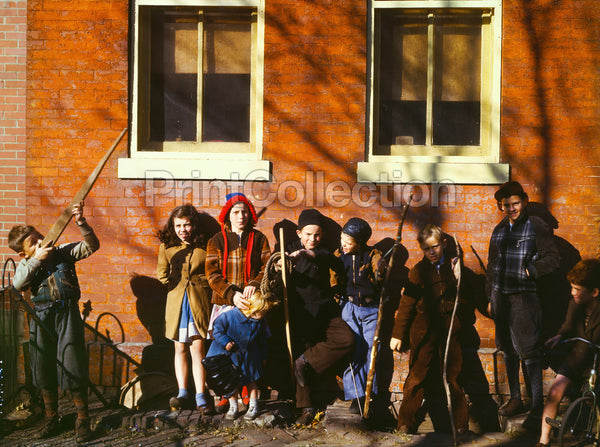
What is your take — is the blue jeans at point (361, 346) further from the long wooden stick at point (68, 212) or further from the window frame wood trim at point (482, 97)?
the long wooden stick at point (68, 212)

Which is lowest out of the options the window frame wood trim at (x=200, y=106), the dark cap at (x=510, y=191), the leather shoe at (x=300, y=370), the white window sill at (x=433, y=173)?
the leather shoe at (x=300, y=370)

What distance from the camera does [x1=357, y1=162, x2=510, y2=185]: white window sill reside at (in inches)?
243

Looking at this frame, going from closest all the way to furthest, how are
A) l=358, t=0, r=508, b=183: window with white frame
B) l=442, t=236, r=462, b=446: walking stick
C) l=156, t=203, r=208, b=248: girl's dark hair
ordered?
l=442, t=236, r=462, b=446: walking stick
l=156, t=203, r=208, b=248: girl's dark hair
l=358, t=0, r=508, b=183: window with white frame

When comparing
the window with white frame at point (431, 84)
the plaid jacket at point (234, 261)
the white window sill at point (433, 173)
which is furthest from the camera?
the window with white frame at point (431, 84)

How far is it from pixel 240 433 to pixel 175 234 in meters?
2.10

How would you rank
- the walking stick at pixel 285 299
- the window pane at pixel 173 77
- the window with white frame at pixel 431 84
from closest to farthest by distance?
the walking stick at pixel 285 299 → the window with white frame at pixel 431 84 → the window pane at pixel 173 77

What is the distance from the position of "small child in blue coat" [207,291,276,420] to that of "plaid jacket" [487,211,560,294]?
2286mm

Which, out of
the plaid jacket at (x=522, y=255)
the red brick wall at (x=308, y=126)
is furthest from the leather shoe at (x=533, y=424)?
the plaid jacket at (x=522, y=255)

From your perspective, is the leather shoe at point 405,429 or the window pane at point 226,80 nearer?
the leather shoe at point 405,429

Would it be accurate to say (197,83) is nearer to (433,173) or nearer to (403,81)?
(403,81)

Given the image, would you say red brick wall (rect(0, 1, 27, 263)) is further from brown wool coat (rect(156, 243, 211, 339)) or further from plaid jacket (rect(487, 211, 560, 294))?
plaid jacket (rect(487, 211, 560, 294))

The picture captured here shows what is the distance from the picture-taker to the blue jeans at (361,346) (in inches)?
224

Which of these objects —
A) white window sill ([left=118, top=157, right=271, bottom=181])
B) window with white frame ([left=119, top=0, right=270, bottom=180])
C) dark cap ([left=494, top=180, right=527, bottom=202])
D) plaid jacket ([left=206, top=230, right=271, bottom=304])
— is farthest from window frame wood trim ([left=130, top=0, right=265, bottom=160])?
dark cap ([left=494, top=180, right=527, bottom=202])

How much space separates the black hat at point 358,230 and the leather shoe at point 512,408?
83.9 inches
